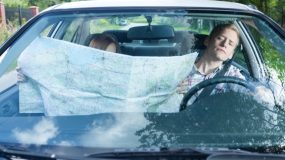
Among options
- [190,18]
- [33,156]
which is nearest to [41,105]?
[33,156]

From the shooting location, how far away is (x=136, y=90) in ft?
8.14

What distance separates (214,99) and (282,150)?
0.53 meters

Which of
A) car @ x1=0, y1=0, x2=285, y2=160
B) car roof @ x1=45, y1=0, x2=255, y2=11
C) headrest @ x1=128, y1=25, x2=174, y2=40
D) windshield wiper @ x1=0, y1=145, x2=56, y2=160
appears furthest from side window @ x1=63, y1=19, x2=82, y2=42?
windshield wiper @ x1=0, y1=145, x2=56, y2=160

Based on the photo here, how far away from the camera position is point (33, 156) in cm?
202

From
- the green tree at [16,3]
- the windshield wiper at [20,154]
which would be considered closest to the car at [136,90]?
the windshield wiper at [20,154]

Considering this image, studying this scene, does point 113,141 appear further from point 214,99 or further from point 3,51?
point 3,51

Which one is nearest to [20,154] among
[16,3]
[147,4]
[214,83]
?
[214,83]

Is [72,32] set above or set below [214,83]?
above

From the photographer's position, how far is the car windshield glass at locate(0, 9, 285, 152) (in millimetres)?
2244

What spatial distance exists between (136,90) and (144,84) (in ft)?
0.20

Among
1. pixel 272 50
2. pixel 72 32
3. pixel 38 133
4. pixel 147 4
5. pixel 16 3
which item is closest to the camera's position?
pixel 38 133

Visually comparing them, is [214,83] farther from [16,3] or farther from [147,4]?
[16,3]

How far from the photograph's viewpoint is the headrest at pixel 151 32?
10.1 feet

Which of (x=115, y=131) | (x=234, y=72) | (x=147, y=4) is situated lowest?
(x=115, y=131)
